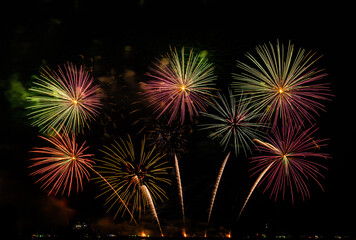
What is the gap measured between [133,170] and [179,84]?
2948mm

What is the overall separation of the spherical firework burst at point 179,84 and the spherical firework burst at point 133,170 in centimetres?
137

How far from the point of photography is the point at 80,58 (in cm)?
755

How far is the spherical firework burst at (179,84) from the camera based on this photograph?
263 inches

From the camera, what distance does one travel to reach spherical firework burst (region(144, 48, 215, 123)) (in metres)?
6.69

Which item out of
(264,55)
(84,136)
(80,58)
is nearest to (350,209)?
(264,55)

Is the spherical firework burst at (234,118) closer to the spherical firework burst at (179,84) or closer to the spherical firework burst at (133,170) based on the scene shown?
the spherical firework burst at (179,84)

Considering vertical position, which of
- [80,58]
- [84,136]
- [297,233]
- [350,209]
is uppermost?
[80,58]

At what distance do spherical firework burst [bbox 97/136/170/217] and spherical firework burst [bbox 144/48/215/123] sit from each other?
1371 millimetres

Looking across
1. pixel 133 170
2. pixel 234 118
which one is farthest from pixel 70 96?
pixel 234 118

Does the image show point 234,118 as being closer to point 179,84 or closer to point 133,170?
point 179,84

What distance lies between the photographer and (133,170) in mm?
7410

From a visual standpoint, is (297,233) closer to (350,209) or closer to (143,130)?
(350,209)

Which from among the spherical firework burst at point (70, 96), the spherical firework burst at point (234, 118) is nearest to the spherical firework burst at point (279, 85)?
the spherical firework burst at point (234, 118)

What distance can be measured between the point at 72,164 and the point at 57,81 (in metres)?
2.56
